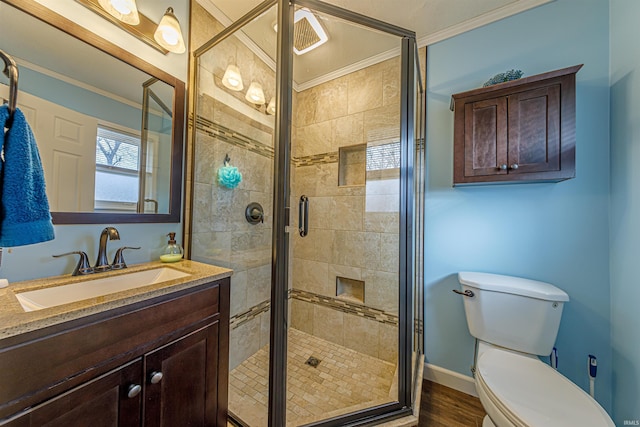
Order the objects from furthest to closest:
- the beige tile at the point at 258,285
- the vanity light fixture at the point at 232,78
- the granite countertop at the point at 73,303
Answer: the vanity light fixture at the point at 232,78, the beige tile at the point at 258,285, the granite countertop at the point at 73,303

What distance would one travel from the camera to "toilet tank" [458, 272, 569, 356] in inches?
46.5

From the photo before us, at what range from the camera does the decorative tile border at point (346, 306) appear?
1.72 m

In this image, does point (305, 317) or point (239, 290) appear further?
point (305, 317)

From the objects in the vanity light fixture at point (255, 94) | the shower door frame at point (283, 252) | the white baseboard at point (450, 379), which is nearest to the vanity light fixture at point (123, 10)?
the vanity light fixture at point (255, 94)

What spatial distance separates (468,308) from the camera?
1.37m

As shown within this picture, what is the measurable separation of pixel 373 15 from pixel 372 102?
1.80 ft

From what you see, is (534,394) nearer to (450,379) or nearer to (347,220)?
(450,379)

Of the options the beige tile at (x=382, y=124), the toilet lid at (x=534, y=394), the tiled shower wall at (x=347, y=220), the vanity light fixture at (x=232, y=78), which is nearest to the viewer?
the toilet lid at (x=534, y=394)

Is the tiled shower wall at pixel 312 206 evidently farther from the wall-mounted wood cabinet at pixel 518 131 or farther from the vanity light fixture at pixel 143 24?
the wall-mounted wood cabinet at pixel 518 131

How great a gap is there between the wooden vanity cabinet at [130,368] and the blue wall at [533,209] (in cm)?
144

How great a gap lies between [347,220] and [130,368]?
1.55m

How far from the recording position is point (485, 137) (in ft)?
4.41

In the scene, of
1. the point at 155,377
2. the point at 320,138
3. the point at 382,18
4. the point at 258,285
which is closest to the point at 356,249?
the point at 258,285

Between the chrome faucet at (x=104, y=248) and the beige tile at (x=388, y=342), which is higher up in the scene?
the chrome faucet at (x=104, y=248)
